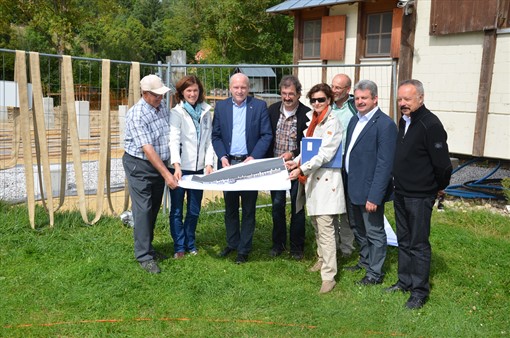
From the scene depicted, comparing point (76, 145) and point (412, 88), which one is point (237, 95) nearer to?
point (412, 88)

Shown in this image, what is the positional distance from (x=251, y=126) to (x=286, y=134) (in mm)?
368

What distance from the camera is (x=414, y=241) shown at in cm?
408

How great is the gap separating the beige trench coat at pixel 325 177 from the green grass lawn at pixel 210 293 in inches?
30.5

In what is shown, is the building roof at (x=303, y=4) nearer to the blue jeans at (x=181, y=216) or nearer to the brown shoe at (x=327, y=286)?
the blue jeans at (x=181, y=216)

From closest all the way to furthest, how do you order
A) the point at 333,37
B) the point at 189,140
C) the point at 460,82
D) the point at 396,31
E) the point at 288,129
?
1. the point at 189,140
2. the point at 288,129
3. the point at 460,82
4. the point at 396,31
5. the point at 333,37

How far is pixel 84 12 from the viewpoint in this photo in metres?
22.5

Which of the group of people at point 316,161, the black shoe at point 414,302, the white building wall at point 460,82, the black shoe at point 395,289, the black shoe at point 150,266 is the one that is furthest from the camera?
the white building wall at point 460,82

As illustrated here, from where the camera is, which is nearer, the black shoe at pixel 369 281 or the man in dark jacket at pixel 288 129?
the black shoe at pixel 369 281

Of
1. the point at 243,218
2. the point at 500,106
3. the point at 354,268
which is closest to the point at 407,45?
the point at 500,106

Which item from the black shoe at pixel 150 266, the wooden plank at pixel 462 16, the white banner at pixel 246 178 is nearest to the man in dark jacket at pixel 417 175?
the white banner at pixel 246 178

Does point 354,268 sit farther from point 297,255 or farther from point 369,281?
point 297,255

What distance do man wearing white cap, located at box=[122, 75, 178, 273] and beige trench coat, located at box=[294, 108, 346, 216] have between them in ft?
4.12

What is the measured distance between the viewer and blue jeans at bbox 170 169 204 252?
A: 16.2ft

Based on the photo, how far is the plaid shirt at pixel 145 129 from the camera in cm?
446
